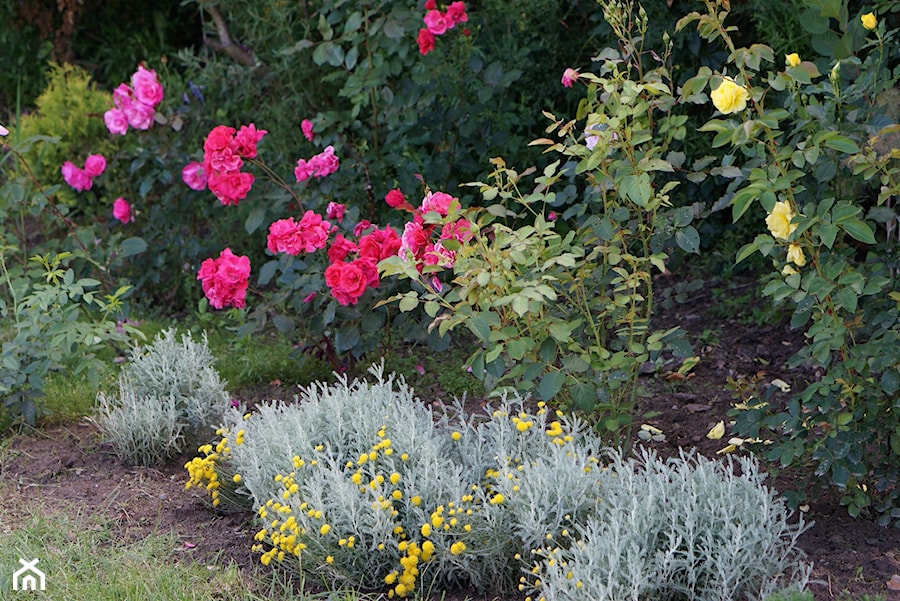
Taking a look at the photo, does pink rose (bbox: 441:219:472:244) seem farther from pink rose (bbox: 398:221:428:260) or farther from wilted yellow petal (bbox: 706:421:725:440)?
wilted yellow petal (bbox: 706:421:725:440)

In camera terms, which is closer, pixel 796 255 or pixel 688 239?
pixel 796 255

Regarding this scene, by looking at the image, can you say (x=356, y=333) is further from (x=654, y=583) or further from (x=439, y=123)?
(x=654, y=583)

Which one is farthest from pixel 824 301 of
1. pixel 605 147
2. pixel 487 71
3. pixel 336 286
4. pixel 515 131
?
pixel 515 131

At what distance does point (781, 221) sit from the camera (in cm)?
266

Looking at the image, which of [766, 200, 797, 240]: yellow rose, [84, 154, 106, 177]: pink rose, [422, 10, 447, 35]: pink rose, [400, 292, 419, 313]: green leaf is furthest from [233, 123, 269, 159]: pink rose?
[766, 200, 797, 240]: yellow rose

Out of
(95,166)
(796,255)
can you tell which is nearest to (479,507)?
(796,255)

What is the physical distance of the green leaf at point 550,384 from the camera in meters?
2.93

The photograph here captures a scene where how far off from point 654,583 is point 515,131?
128 inches

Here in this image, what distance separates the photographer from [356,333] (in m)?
3.86

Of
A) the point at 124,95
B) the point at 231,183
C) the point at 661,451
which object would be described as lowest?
the point at 661,451

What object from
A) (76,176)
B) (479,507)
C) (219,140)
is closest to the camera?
(479,507)

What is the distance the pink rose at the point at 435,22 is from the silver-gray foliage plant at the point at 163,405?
1.58 meters

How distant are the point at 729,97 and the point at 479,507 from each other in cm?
125
